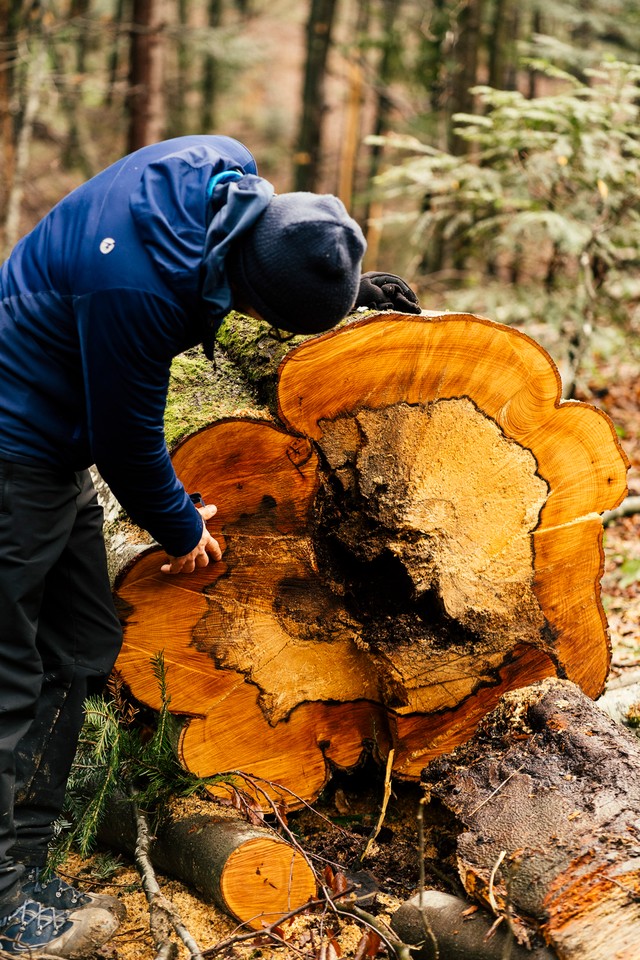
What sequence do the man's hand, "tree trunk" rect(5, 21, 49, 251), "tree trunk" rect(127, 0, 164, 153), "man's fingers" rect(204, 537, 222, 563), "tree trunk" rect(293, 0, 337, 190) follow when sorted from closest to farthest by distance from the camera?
the man's hand < "man's fingers" rect(204, 537, 222, 563) < "tree trunk" rect(5, 21, 49, 251) < "tree trunk" rect(127, 0, 164, 153) < "tree trunk" rect(293, 0, 337, 190)

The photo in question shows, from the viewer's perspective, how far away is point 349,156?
1628 cm

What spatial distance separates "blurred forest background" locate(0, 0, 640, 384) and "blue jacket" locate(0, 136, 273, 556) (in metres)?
4.15

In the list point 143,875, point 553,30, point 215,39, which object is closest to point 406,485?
point 143,875

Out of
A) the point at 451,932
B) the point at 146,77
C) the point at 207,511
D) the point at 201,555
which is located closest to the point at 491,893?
the point at 451,932

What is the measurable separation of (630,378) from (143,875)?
22.7 ft

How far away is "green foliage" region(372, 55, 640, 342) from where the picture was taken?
18.3 feet

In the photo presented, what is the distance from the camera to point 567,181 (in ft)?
21.1

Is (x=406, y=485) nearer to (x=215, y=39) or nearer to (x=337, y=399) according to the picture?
(x=337, y=399)

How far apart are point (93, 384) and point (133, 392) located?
0.09 m

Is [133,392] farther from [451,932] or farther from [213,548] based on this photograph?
[451,932]

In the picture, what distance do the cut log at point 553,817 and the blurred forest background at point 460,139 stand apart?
398 centimetres

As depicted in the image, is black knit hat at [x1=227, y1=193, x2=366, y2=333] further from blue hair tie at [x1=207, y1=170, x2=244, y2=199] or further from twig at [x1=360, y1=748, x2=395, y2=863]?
twig at [x1=360, y1=748, x2=395, y2=863]

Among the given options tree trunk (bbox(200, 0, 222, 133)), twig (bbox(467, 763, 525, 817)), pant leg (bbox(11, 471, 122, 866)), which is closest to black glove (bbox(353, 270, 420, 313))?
pant leg (bbox(11, 471, 122, 866))

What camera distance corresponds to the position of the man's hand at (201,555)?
236cm
